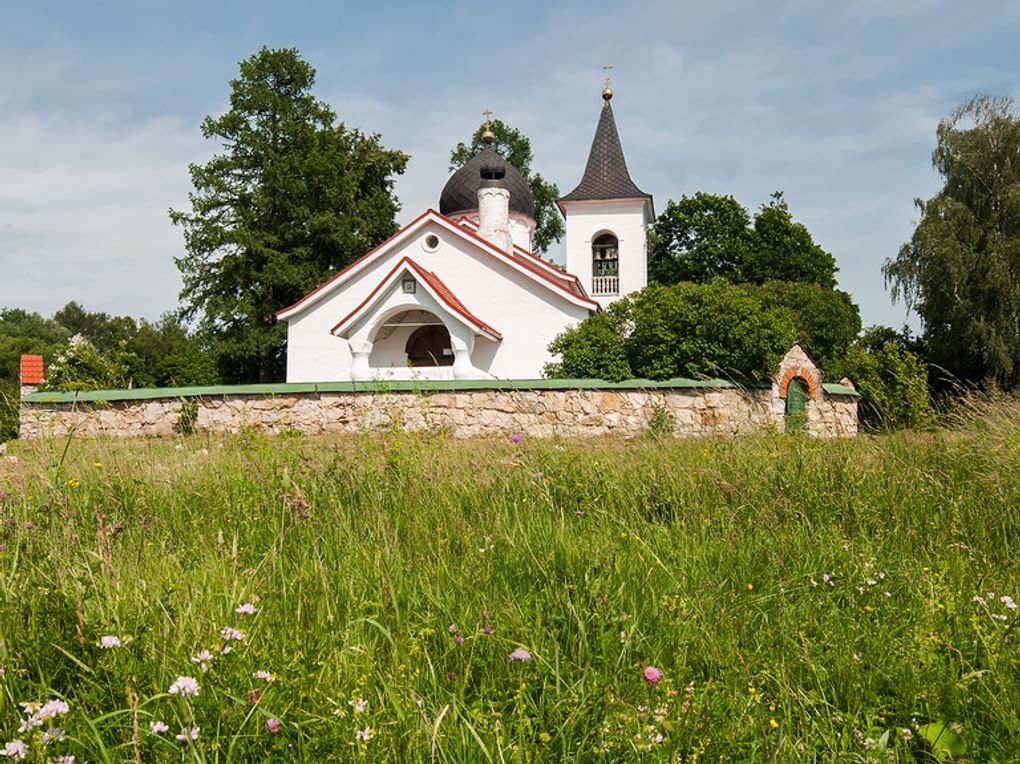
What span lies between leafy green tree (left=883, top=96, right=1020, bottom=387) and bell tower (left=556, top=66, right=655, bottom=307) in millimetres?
9506

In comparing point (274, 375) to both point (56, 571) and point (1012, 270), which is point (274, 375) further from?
point (56, 571)

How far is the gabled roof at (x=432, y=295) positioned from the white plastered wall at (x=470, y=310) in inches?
13.7

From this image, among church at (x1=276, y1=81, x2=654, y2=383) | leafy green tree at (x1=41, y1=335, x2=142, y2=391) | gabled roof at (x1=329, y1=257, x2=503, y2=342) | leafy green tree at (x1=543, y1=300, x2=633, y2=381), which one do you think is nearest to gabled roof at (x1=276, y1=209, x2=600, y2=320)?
church at (x1=276, y1=81, x2=654, y2=383)

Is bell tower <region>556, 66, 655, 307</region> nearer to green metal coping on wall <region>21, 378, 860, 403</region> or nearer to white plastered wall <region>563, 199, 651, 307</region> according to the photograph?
white plastered wall <region>563, 199, 651, 307</region>

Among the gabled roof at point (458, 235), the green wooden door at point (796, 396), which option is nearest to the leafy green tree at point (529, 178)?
the gabled roof at point (458, 235)

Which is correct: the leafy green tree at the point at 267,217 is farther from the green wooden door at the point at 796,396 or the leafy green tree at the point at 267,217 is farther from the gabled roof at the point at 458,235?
the green wooden door at the point at 796,396

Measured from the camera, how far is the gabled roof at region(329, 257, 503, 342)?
64.4 ft

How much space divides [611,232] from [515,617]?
26.9m

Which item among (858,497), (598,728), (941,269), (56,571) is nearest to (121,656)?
(56,571)

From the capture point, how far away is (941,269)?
25.8m

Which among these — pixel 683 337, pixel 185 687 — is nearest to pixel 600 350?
pixel 683 337

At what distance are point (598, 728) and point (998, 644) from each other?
4.59ft

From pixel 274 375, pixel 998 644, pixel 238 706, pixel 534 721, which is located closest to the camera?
pixel 238 706

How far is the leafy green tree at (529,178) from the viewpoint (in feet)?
135
